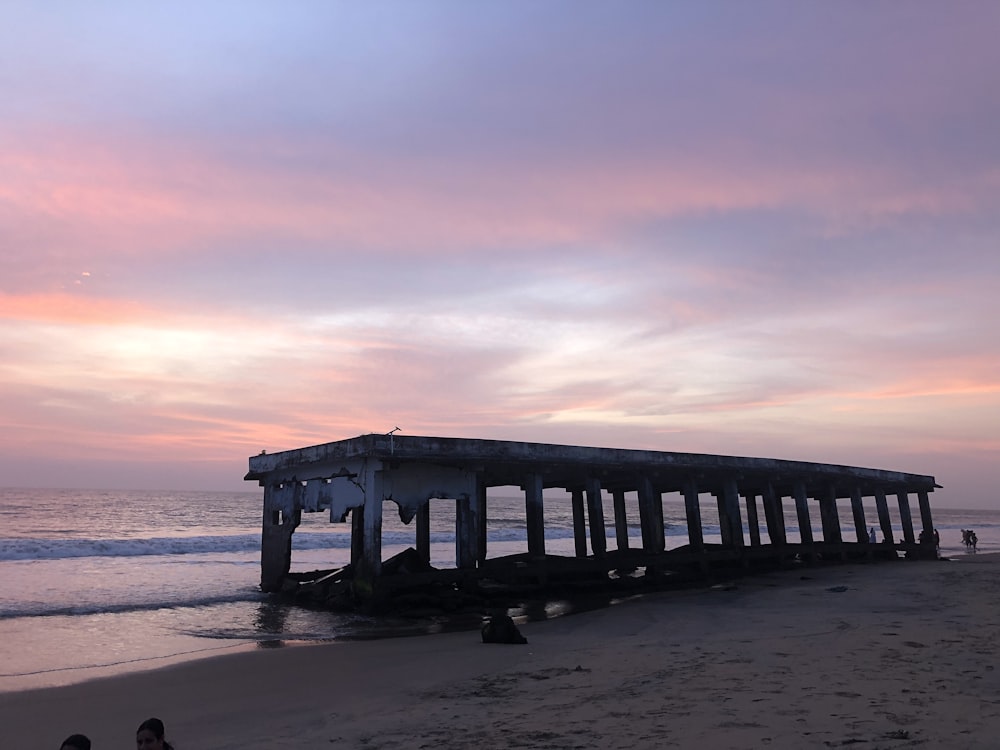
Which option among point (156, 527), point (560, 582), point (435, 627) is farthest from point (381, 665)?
point (156, 527)

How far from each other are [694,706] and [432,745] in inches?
100

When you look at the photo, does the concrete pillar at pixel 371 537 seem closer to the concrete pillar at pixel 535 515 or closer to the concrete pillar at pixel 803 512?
the concrete pillar at pixel 535 515

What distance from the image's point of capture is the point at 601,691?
8.18 metres

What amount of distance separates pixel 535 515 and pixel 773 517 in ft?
Result: 38.8

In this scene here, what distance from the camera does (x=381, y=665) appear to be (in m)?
11.1

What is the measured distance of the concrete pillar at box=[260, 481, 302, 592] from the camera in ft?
69.1

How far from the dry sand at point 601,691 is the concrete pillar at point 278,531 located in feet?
28.1

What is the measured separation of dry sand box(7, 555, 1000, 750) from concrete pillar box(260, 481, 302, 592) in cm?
856

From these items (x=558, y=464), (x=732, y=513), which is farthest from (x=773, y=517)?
(x=558, y=464)

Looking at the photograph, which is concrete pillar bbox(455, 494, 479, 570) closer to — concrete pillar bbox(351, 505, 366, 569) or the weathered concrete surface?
the weathered concrete surface

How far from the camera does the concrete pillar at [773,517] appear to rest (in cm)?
2653

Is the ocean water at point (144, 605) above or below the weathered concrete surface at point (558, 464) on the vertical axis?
below

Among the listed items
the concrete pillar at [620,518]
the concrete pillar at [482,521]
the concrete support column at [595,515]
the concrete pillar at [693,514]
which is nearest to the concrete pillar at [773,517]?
the concrete pillar at [693,514]

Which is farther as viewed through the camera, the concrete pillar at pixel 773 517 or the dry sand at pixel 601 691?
the concrete pillar at pixel 773 517
